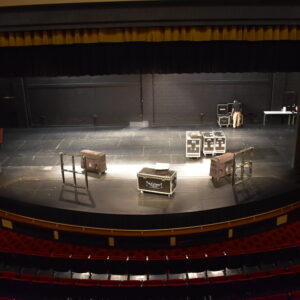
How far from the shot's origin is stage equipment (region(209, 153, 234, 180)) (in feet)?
33.7

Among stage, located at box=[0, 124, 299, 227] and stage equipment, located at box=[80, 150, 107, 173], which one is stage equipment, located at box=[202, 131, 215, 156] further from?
stage equipment, located at box=[80, 150, 107, 173]

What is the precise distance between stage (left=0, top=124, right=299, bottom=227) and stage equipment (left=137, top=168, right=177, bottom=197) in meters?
0.17

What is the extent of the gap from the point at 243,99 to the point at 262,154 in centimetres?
486

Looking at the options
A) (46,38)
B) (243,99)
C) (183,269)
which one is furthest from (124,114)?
(183,269)

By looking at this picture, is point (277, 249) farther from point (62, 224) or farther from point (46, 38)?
point (46, 38)

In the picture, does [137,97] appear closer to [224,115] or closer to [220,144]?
[224,115]

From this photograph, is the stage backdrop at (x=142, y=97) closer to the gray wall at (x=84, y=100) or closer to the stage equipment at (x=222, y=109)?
the gray wall at (x=84, y=100)

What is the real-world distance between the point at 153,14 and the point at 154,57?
1.81m

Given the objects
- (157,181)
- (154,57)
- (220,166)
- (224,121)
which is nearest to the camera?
(157,181)

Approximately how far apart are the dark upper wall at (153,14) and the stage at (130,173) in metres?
4.00

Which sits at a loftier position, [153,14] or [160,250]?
[153,14]

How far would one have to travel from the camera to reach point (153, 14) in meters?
8.41

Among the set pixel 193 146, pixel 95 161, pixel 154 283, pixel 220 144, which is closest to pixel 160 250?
pixel 154 283

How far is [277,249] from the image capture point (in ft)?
24.2
